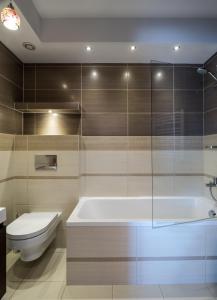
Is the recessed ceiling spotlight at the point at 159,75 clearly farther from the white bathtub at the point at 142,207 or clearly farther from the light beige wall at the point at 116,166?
the white bathtub at the point at 142,207

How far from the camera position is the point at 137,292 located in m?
1.90

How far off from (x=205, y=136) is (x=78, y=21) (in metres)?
2.05

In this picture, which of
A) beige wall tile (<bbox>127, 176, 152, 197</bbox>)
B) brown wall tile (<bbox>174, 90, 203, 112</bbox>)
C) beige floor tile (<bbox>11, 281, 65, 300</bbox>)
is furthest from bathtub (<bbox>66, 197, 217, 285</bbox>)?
brown wall tile (<bbox>174, 90, 203, 112</bbox>)

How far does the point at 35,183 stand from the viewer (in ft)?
8.97

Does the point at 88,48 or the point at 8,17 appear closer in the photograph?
the point at 8,17

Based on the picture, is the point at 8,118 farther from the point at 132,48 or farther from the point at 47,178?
the point at 132,48

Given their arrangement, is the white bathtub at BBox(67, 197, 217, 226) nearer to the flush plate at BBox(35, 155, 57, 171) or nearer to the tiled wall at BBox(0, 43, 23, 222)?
the flush plate at BBox(35, 155, 57, 171)

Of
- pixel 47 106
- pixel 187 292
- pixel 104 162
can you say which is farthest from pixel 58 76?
pixel 187 292

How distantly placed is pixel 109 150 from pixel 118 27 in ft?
4.73

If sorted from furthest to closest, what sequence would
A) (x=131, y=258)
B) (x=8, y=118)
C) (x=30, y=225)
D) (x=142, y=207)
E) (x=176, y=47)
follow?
(x=142, y=207), (x=8, y=118), (x=176, y=47), (x=30, y=225), (x=131, y=258)

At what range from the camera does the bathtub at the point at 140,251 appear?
1.99 m

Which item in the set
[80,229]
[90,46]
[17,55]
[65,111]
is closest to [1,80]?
[17,55]

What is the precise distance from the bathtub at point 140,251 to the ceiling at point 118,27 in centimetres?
184

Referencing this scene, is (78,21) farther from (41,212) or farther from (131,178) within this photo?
(41,212)
